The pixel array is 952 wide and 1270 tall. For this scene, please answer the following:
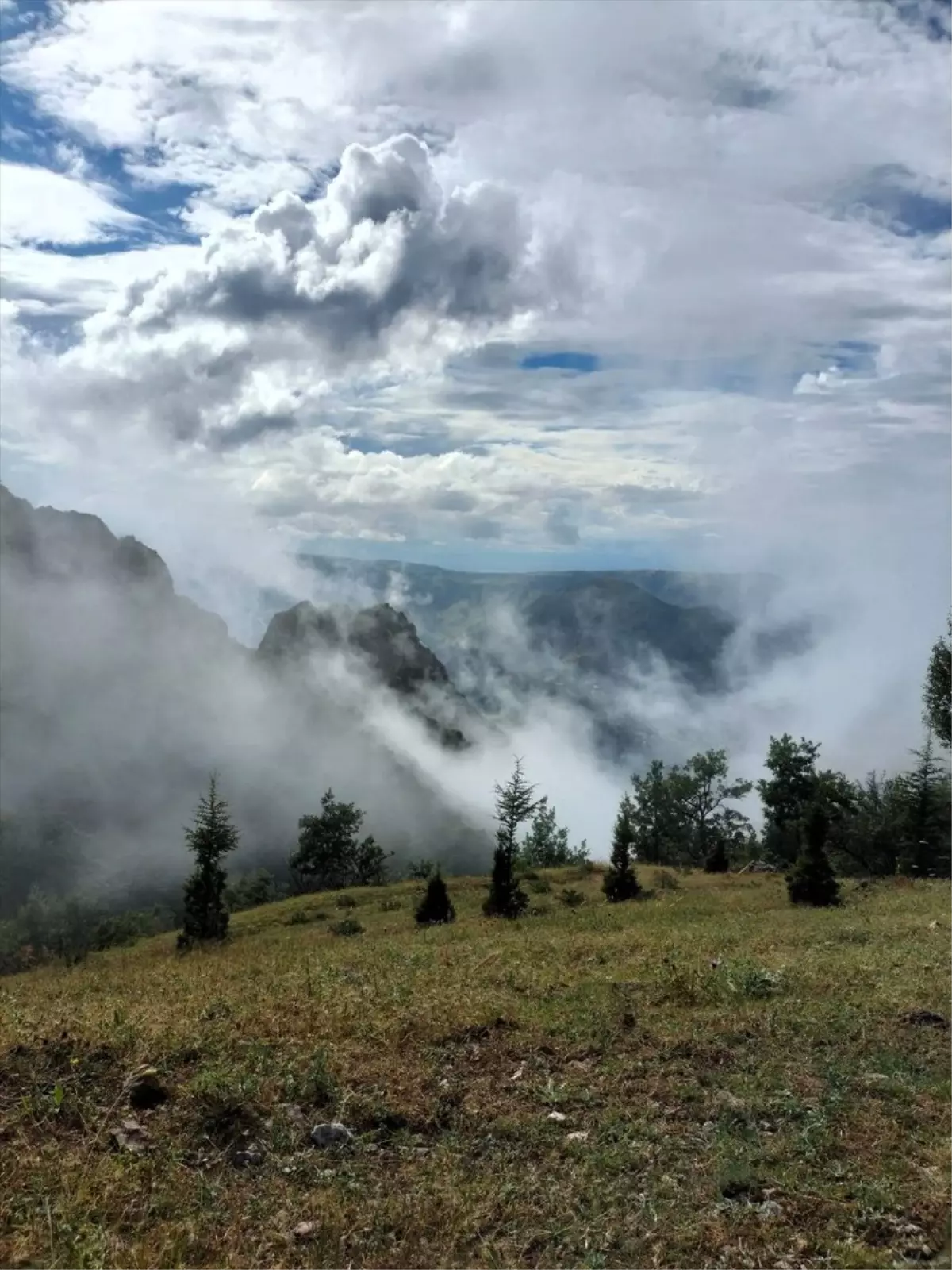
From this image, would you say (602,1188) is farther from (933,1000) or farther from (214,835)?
(214,835)

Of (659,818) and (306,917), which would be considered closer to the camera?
(306,917)

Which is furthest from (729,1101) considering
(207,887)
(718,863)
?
(718,863)

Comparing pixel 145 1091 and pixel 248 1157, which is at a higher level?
pixel 145 1091

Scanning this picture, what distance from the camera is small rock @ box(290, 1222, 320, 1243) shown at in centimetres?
721

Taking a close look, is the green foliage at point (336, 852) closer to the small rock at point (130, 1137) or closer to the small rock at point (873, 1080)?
the small rock at point (873, 1080)

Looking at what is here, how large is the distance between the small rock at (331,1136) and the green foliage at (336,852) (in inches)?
3770

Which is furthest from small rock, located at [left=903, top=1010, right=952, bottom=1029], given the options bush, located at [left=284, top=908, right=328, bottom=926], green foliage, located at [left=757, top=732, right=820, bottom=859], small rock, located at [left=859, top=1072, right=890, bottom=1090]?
green foliage, located at [left=757, top=732, right=820, bottom=859]

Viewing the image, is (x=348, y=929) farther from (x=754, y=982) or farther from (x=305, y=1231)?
(x=305, y=1231)

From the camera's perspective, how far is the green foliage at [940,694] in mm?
51594

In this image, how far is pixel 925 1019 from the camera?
12.6m

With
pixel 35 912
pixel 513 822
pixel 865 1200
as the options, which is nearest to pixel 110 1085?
pixel 865 1200

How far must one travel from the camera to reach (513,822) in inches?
1886

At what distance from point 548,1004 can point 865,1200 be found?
6.32 m

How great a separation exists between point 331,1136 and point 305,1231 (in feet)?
5.45
